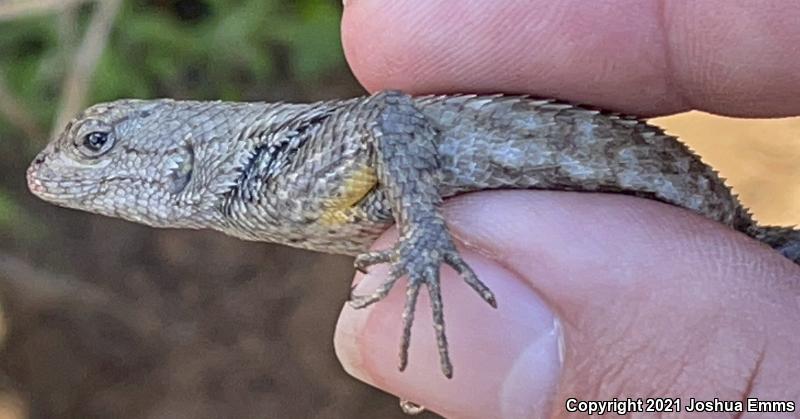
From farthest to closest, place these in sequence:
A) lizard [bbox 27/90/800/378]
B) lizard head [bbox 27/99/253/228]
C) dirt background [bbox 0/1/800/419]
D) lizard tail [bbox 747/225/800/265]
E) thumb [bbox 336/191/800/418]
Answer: dirt background [bbox 0/1/800/419], lizard tail [bbox 747/225/800/265], lizard head [bbox 27/99/253/228], lizard [bbox 27/90/800/378], thumb [bbox 336/191/800/418]

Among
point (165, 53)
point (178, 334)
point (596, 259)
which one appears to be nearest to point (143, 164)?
point (596, 259)

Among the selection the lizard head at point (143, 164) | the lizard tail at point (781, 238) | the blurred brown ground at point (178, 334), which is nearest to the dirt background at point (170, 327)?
the blurred brown ground at point (178, 334)

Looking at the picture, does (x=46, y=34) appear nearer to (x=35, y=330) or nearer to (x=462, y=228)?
(x=35, y=330)

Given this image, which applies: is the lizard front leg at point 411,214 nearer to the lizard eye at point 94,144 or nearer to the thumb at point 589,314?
the thumb at point 589,314

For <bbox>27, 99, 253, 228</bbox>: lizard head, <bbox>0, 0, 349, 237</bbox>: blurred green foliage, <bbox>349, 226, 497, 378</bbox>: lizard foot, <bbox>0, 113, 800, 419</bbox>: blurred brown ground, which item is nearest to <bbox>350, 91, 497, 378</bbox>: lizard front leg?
<bbox>349, 226, 497, 378</bbox>: lizard foot

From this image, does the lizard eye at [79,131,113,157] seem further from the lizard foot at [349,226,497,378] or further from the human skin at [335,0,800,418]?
the lizard foot at [349,226,497,378]

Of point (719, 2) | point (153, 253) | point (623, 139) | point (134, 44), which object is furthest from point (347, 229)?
point (153, 253)
